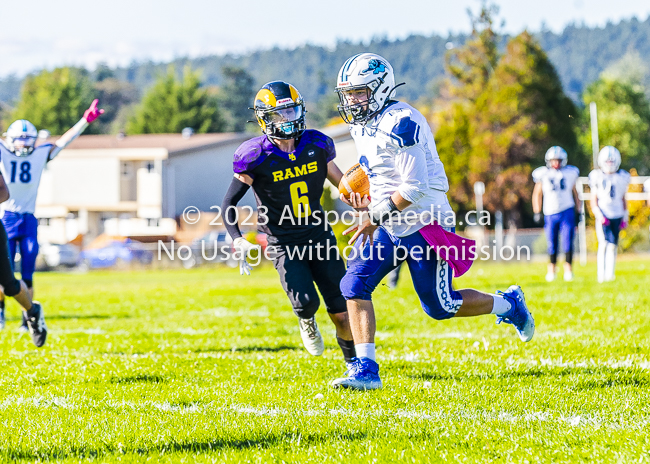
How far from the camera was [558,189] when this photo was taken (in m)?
11.8

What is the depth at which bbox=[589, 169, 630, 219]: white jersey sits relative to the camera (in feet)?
39.4

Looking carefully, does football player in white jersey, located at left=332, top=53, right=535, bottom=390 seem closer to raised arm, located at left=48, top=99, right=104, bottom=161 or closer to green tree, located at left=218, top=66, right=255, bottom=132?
raised arm, located at left=48, top=99, right=104, bottom=161

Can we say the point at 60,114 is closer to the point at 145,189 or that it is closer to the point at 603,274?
the point at 145,189

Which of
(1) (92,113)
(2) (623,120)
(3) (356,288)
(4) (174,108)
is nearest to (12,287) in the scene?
(1) (92,113)

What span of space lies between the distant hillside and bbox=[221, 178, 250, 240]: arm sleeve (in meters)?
161

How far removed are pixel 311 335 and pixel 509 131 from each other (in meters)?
33.6

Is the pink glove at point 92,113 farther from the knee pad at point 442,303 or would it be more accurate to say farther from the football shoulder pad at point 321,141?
the knee pad at point 442,303

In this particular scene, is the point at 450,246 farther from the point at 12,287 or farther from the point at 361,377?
the point at 12,287

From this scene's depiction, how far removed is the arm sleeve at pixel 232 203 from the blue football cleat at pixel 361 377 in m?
1.22

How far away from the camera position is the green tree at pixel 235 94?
89562 mm

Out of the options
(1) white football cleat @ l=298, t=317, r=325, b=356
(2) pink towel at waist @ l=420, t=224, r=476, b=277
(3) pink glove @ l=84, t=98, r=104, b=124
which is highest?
(3) pink glove @ l=84, t=98, r=104, b=124

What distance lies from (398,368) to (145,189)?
39.0 m

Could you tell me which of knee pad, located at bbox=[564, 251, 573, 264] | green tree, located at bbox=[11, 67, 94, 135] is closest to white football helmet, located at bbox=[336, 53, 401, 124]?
knee pad, located at bbox=[564, 251, 573, 264]

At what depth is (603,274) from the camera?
12203 mm
